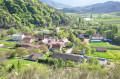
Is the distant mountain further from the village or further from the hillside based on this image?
the village

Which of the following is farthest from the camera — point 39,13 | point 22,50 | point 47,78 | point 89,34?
point 39,13

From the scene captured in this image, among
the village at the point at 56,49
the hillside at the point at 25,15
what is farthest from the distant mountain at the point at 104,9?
the village at the point at 56,49

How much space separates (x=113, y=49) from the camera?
28.2m

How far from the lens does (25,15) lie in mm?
56188

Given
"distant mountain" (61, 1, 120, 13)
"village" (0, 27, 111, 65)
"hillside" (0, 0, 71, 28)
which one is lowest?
"village" (0, 27, 111, 65)

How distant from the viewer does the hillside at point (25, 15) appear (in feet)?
157

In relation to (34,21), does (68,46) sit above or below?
below

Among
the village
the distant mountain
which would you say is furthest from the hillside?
the distant mountain

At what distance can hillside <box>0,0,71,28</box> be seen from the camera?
47.8m

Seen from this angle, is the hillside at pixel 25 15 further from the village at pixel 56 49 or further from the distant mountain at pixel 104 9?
the distant mountain at pixel 104 9

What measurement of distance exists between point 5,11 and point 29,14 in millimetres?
10885

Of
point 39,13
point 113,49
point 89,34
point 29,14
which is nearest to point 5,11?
point 29,14

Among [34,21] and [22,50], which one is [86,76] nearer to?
[22,50]

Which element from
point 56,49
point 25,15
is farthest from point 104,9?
point 56,49
